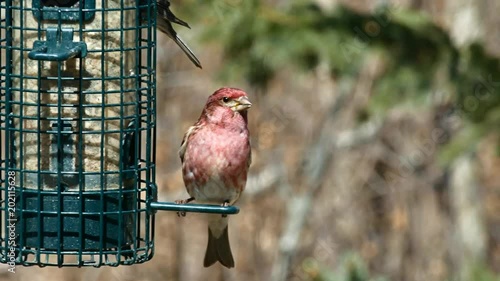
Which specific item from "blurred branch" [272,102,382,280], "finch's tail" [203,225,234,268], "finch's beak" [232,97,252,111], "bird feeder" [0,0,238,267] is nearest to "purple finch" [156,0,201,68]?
"finch's beak" [232,97,252,111]

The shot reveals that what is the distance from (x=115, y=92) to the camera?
5.70 meters

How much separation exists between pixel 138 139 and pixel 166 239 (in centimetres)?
638

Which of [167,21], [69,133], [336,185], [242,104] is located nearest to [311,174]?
[336,185]

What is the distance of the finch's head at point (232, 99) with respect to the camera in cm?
617

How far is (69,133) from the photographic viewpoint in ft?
18.6

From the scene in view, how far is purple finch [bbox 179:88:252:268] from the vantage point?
20.6ft

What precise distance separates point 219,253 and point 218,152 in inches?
31.0

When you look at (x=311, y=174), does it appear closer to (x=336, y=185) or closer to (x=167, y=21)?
(x=336, y=185)

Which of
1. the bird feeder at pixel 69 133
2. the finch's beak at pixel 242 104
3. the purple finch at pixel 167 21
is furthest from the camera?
the purple finch at pixel 167 21

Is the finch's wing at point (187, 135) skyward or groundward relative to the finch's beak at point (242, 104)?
groundward

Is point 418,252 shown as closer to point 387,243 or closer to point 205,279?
point 387,243

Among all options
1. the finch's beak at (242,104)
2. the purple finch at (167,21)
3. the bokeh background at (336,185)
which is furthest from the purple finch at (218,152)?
the bokeh background at (336,185)

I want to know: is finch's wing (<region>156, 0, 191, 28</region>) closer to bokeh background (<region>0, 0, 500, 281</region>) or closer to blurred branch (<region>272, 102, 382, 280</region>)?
bokeh background (<region>0, 0, 500, 281</region>)

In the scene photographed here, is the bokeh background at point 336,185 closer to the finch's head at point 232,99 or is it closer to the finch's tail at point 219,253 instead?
the finch's tail at point 219,253
